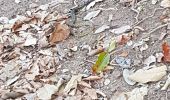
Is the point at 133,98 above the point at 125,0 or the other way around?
the other way around

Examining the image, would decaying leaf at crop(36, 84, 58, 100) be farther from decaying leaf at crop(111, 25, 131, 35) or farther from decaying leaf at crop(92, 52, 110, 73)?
decaying leaf at crop(111, 25, 131, 35)

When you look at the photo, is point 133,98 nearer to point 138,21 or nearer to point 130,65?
point 130,65

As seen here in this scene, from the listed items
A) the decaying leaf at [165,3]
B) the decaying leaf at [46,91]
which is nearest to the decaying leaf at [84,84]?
the decaying leaf at [46,91]

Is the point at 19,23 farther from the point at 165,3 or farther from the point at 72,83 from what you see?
the point at 165,3

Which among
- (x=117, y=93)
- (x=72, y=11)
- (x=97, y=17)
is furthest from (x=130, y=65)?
(x=72, y=11)

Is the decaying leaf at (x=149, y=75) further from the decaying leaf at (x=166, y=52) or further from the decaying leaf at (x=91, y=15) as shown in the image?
the decaying leaf at (x=91, y=15)

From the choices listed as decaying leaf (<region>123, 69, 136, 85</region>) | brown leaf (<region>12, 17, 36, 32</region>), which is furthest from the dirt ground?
brown leaf (<region>12, 17, 36, 32</region>)
